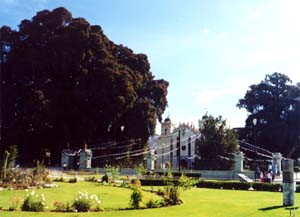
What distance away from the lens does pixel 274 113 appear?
5391 cm

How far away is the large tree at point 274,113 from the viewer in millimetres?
50969

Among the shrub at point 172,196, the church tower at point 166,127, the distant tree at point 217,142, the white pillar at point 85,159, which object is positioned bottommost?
the shrub at point 172,196

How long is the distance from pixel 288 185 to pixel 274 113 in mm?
39298

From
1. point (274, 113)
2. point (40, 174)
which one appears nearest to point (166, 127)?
point (274, 113)

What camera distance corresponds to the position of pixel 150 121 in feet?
147

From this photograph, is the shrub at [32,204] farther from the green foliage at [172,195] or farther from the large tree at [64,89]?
the large tree at [64,89]

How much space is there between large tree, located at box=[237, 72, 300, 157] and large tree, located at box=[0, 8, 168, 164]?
14.4m

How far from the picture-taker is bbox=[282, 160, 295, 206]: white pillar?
15797 mm

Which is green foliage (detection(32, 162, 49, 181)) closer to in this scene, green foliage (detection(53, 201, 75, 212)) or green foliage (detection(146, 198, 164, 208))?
green foliage (detection(146, 198, 164, 208))

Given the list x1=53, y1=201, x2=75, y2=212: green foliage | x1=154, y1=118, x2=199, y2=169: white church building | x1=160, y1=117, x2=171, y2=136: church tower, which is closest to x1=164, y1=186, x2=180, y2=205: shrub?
x1=53, y1=201, x2=75, y2=212: green foliage

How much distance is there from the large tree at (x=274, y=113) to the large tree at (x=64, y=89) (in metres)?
14.4

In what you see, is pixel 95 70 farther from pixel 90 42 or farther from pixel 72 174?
pixel 72 174

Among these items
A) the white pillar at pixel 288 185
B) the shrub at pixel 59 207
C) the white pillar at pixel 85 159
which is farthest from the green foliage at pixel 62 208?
the white pillar at pixel 85 159

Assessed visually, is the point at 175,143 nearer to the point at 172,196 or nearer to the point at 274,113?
the point at 274,113
